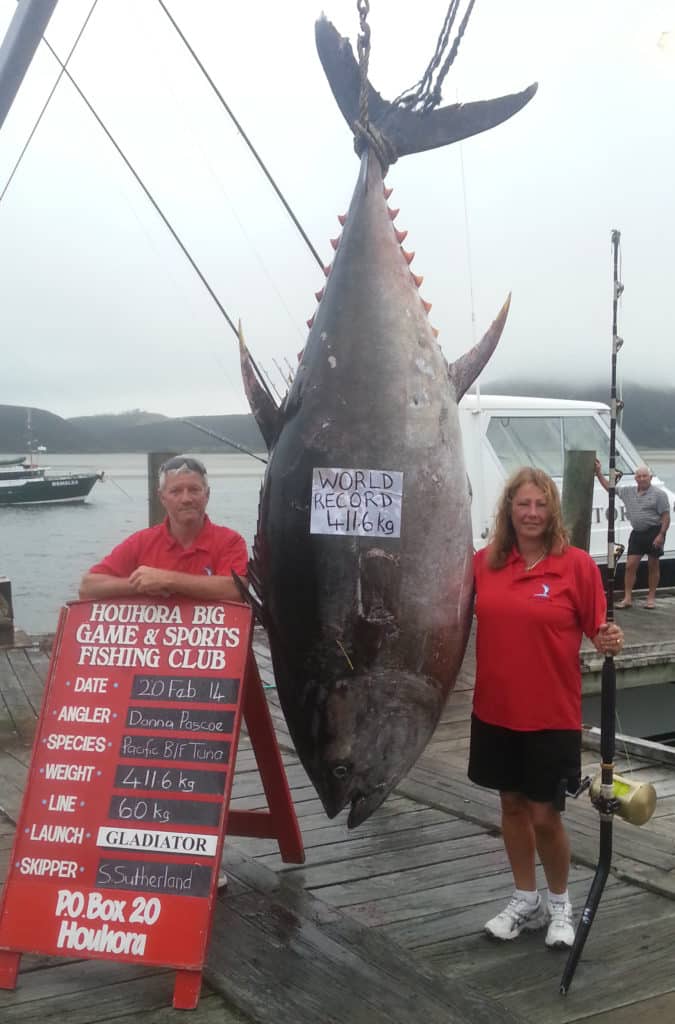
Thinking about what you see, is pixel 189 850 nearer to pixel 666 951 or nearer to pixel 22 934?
pixel 22 934

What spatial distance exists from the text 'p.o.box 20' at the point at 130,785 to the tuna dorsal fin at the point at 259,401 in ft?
1.62

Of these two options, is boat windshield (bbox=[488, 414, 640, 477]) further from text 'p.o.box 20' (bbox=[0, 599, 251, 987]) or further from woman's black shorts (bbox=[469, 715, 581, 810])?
text 'p.o.box 20' (bbox=[0, 599, 251, 987])

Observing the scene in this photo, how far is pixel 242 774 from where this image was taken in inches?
161

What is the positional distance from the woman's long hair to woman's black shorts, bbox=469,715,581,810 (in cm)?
45

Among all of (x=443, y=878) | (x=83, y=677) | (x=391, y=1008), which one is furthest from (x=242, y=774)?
(x=391, y=1008)

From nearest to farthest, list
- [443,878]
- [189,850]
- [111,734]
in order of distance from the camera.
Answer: [189,850], [111,734], [443,878]

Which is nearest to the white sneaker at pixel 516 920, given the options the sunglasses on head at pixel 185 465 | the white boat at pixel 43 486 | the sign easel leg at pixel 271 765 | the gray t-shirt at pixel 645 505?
the sign easel leg at pixel 271 765

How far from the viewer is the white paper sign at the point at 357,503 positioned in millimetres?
2246

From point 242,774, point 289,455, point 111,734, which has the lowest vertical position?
point 242,774

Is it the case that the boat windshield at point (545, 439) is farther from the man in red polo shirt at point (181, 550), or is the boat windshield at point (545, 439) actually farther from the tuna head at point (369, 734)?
the tuna head at point (369, 734)

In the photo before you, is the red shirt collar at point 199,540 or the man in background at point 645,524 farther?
the man in background at point 645,524

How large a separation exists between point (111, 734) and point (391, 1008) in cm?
97

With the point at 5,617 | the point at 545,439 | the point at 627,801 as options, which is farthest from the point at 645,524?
the point at 627,801

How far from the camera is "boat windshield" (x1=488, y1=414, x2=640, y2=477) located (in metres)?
8.62
